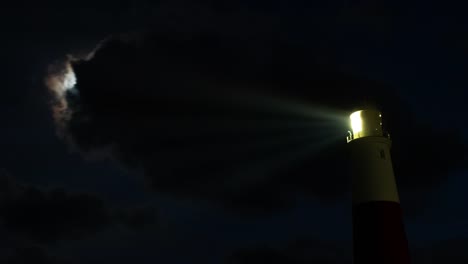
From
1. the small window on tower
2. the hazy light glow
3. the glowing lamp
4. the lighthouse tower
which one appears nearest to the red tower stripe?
the lighthouse tower

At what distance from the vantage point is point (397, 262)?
21.1 m

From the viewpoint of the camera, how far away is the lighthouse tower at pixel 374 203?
21.4m

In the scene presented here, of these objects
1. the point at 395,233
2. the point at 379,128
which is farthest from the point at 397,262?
the point at 379,128

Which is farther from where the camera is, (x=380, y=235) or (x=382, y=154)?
(x=382, y=154)

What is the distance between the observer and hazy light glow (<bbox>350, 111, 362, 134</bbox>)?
23.5 m

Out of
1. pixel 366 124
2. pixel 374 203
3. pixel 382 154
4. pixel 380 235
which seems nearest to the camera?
pixel 380 235

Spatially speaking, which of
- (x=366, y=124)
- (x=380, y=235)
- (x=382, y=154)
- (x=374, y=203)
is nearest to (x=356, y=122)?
(x=366, y=124)

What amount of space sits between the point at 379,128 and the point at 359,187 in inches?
111

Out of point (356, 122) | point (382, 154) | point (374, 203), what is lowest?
point (374, 203)

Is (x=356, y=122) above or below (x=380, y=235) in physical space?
above

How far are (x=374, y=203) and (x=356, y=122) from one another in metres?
3.83

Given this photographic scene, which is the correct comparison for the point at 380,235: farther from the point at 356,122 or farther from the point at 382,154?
the point at 356,122

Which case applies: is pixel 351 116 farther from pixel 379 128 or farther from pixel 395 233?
pixel 395 233

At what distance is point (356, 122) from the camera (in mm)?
23734
